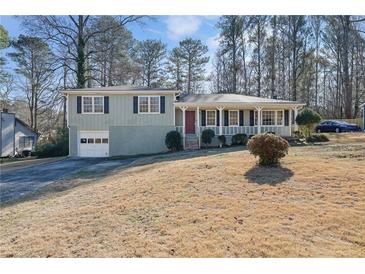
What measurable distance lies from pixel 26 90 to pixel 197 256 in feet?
114

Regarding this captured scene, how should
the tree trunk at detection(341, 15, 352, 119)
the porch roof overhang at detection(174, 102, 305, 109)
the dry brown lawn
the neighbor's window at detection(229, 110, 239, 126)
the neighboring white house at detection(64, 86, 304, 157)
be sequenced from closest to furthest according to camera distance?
1. the dry brown lawn
2. the neighboring white house at detection(64, 86, 304, 157)
3. the porch roof overhang at detection(174, 102, 305, 109)
4. the neighbor's window at detection(229, 110, 239, 126)
5. the tree trunk at detection(341, 15, 352, 119)

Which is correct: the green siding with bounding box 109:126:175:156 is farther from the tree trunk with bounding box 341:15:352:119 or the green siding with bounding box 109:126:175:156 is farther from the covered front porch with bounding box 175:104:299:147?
the tree trunk with bounding box 341:15:352:119

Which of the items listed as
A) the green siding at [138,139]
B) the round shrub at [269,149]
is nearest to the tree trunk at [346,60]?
the green siding at [138,139]

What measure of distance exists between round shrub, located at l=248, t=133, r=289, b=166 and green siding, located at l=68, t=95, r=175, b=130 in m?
11.7

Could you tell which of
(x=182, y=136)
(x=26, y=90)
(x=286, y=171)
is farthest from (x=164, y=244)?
(x=26, y=90)

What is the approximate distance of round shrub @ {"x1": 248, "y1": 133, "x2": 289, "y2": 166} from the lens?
9.98 metres

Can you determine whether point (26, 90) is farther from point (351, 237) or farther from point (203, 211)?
point (351, 237)

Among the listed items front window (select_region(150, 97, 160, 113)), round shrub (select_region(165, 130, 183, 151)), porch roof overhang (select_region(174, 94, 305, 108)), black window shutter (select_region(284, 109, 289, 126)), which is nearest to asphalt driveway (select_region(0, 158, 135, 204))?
round shrub (select_region(165, 130, 183, 151))

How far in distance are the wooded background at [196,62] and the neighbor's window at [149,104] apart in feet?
32.0

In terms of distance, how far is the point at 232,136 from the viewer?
2192 centimetres

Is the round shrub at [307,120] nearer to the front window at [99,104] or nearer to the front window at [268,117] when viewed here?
the front window at [268,117]

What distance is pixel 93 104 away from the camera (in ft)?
70.8

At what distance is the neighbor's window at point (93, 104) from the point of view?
2156cm
